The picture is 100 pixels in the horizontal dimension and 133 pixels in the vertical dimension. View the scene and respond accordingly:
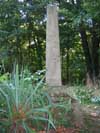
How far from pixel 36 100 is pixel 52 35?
3.20m

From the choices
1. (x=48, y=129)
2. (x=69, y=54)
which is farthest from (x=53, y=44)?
(x=69, y=54)

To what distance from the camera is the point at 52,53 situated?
21.4 feet

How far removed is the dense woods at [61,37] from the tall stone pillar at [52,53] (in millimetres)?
5745

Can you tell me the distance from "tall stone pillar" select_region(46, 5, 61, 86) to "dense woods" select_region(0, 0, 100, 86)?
574 centimetres

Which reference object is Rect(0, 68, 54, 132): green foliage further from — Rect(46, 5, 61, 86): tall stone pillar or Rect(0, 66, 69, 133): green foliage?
Rect(46, 5, 61, 86): tall stone pillar

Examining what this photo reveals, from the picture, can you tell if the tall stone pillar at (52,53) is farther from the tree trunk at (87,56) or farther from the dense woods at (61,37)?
the tree trunk at (87,56)

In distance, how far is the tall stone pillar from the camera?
6.20 metres

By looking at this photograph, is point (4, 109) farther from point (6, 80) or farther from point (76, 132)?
point (76, 132)

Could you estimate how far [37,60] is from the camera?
17.4 metres

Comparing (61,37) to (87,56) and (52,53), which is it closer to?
(87,56)

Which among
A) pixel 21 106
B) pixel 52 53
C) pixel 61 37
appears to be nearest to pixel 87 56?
pixel 61 37

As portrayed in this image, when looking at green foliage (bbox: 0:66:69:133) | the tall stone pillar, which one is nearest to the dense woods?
the tall stone pillar

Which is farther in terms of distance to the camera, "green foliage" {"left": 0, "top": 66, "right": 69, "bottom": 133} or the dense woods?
the dense woods

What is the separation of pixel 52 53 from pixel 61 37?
8790 millimetres
